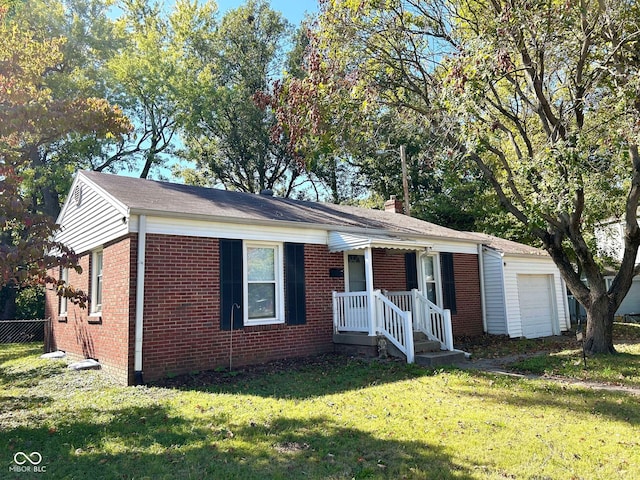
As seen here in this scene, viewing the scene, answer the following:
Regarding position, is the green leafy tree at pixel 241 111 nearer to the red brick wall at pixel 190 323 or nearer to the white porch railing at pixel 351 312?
the white porch railing at pixel 351 312

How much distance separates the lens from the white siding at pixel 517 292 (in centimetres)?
1505

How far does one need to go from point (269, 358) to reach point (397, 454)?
5.74 m

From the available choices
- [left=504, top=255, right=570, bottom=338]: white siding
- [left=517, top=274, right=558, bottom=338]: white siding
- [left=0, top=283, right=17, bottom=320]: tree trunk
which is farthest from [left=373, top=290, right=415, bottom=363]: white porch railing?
[left=0, top=283, right=17, bottom=320]: tree trunk

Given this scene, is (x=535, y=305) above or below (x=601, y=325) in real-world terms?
above

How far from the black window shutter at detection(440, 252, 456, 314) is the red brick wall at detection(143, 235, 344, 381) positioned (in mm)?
5631

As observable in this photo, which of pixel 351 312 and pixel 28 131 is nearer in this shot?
pixel 28 131

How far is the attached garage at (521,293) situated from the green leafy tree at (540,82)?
11.1 feet

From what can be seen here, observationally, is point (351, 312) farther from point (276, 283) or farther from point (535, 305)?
point (535, 305)

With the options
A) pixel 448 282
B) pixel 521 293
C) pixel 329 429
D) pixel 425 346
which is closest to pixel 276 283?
pixel 425 346

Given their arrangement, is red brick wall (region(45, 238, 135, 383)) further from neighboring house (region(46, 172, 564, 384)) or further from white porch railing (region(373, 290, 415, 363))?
white porch railing (region(373, 290, 415, 363))

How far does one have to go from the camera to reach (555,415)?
6.12 meters

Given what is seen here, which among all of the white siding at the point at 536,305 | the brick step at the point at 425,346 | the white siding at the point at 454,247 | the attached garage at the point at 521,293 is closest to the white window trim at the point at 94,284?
the brick step at the point at 425,346

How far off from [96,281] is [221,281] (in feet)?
12.1

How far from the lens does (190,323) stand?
923cm
